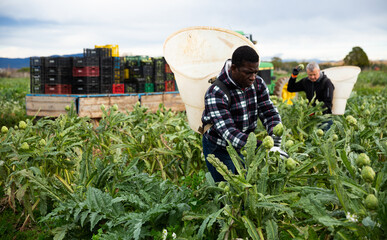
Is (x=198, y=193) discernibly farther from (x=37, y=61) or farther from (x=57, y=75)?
(x=37, y=61)

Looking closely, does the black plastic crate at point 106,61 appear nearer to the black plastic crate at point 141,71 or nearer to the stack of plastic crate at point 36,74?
the black plastic crate at point 141,71

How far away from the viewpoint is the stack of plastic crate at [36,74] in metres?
7.84

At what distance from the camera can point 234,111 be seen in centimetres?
247

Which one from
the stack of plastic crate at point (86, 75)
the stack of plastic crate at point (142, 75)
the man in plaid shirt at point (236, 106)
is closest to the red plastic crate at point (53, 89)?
the stack of plastic crate at point (86, 75)

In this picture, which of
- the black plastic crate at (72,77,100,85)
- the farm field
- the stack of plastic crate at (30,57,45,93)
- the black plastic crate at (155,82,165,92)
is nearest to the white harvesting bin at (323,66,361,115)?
the farm field

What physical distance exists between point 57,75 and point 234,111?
618 cm

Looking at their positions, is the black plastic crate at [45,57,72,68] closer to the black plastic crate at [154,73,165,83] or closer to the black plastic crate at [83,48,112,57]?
the black plastic crate at [83,48,112,57]

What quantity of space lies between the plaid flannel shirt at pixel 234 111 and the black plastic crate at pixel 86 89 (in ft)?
18.6

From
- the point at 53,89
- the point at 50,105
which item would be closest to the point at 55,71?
the point at 53,89

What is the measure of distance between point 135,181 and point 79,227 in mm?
428

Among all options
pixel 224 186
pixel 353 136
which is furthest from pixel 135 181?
pixel 353 136

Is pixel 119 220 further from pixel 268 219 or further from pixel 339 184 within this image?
pixel 339 184

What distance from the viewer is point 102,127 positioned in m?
3.87

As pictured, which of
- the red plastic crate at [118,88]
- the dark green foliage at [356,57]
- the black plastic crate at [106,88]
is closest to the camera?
the black plastic crate at [106,88]
